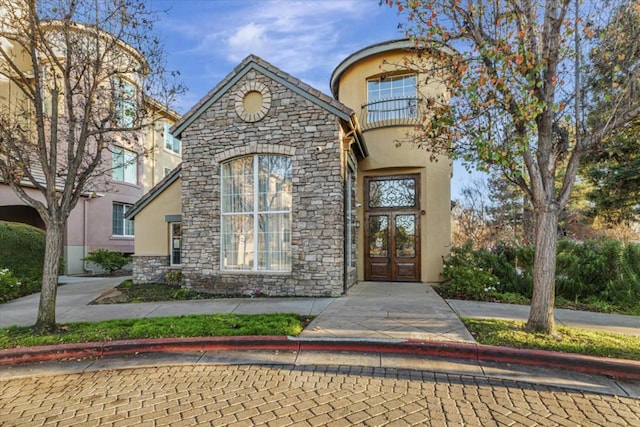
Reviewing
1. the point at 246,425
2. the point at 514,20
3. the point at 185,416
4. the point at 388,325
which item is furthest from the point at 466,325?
the point at 514,20

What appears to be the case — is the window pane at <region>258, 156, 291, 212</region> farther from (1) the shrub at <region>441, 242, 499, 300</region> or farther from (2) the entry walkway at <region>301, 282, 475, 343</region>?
(1) the shrub at <region>441, 242, 499, 300</region>

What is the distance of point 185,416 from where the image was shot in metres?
3.43

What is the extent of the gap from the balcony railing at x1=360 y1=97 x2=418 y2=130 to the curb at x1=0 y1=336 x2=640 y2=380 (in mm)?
8180

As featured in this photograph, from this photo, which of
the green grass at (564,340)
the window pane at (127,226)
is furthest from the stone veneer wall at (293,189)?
the window pane at (127,226)

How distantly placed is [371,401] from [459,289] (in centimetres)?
627

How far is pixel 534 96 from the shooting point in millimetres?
5273

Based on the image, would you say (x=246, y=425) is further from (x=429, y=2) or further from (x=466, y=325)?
(x=429, y=2)

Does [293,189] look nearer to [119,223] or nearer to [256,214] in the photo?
[256,214]

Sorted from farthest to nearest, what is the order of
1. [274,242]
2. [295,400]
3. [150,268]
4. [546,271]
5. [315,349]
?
[150,268]
[274,242]
[546,271]
[315,349]
[295,400]

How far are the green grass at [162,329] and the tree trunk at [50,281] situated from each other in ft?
0.72

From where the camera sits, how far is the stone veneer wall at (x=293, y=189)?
8820mm

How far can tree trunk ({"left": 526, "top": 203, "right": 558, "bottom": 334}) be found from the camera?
5.45 meters

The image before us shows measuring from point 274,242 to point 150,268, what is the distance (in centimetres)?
481

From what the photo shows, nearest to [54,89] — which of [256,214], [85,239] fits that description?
[256,214]
